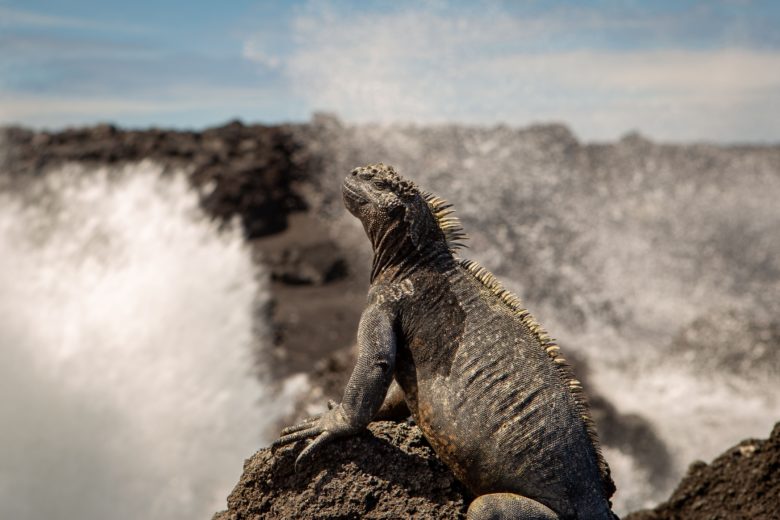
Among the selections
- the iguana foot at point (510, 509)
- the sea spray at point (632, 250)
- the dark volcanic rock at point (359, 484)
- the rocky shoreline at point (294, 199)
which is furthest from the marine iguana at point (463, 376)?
the sea spray at point (632, 250)

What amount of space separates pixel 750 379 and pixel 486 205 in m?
6.88

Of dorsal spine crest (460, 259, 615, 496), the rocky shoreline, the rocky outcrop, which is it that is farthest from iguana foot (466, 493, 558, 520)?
the rocky shoreline

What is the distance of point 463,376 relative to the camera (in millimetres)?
3801

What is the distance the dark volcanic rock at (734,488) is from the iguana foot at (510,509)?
2.46m

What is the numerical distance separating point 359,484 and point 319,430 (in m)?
0.31

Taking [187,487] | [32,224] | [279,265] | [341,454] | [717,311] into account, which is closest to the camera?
[341,454]

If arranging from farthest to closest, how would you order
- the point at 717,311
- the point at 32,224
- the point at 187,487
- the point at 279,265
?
the point at 32,224 → the point at 279,265 → the point at 717,311 → the point at 187,487

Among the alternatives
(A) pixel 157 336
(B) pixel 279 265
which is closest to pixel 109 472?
(A) pixel 157 336

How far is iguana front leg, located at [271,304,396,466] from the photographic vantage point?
3846 millimetres

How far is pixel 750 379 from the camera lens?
16.4 metres

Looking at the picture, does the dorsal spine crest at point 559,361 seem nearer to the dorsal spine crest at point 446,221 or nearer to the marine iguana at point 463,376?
the marine iguana at point 463,376

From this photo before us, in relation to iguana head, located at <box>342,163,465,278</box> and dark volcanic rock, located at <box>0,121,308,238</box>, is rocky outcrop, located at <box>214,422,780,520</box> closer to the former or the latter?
iguana head, located at <box>342,163,465,278</box>

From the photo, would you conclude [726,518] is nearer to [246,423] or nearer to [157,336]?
[246,423]

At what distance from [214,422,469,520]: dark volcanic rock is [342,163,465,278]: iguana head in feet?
2.88
